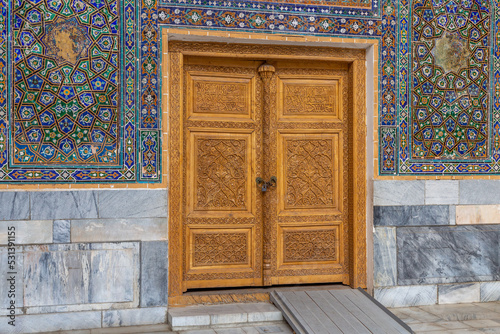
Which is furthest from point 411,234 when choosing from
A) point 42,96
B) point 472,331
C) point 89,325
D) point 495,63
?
point 42,96

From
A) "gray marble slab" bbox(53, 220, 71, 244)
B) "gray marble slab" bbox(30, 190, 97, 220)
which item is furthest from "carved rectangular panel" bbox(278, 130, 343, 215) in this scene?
"gray marble slab" bbox(53, 220, 71, 244)

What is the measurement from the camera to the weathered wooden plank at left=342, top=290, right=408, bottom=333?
4129mm

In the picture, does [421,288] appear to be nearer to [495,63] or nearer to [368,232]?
[368,232]

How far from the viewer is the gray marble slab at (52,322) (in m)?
4.18

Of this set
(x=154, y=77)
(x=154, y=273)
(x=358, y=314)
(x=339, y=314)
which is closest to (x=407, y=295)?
(x=358, y=314)

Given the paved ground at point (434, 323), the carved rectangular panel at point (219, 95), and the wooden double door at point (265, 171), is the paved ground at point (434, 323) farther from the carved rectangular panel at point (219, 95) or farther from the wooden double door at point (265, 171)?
the carved rectangular panel at point (219, 95)

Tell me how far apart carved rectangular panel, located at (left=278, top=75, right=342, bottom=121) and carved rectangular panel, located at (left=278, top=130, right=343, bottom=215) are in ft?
0.61

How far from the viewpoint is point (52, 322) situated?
425 centimetres

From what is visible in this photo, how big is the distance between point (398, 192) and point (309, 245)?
0.98 m

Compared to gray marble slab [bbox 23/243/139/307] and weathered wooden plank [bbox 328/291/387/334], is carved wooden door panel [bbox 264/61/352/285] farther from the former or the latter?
gray marble slab [bbox 23/243/139/307]

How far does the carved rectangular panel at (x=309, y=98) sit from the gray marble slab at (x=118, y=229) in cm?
157

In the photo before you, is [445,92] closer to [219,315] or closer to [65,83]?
[219,315]

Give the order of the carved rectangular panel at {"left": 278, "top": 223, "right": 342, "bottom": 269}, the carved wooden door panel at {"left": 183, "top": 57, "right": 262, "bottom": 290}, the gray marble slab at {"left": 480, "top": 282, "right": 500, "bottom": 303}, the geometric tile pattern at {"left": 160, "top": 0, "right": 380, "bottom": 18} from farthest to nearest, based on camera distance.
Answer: the gray marble slab at {"left": 480, "top": 282, "right": 500, "bottom": 303}
the carved rectangular panel at {"left": 278, "top": 223, "right": 342, "bottom": 269}
the carved wooden door panel at {"left": 183, "top": 57, "right": 262, "bottom": 290}
the geometric tile pattern at {"left": 160, "top": 0, "right": 380, "bottom": 18}

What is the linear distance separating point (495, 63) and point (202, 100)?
114 inches
